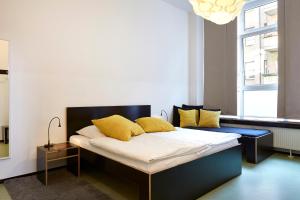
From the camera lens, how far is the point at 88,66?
3.41 metres

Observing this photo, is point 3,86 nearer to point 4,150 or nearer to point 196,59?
point 4,150

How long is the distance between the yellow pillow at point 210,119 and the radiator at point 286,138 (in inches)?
37.0

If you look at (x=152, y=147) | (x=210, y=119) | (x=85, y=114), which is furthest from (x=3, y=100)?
(x=210, y=119)

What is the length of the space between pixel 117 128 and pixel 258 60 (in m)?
3.29

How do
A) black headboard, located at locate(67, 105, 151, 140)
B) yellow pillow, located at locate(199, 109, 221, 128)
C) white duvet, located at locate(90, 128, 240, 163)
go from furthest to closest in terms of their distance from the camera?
yellow pillow, located at locate(199, 109, 221, 128) < black headboard, located at locate(67, 105, 151, 140) < white duvet, located at locate(90, 128, 240, 163)

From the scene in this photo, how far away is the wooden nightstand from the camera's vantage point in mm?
2683

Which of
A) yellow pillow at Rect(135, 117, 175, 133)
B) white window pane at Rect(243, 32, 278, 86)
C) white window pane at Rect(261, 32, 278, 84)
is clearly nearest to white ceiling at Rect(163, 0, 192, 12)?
white window pane at Rect(243, 32, 278, 86)

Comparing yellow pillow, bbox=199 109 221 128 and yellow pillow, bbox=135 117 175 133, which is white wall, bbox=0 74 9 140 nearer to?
yellow pillow, bbox=135 117 175 133

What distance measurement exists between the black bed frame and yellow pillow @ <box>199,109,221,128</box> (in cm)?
137

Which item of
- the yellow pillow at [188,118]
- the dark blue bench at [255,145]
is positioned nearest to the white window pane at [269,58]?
the dark blue bench at [255,145]

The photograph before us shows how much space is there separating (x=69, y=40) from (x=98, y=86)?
815 millimetres

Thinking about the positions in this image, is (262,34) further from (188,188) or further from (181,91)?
(188,188)

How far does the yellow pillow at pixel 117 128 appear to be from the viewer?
2793 mm

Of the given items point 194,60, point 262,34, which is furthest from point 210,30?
point 262,34
